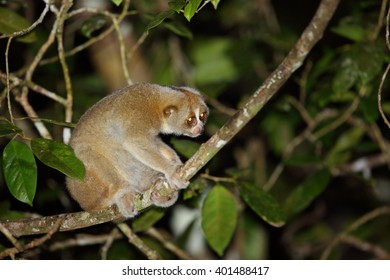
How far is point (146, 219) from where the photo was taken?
483 cm

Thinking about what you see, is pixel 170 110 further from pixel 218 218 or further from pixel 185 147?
pixel 218 218

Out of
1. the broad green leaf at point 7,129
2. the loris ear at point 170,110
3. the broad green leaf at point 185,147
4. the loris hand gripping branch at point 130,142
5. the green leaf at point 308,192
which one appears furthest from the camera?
the green leaf at point 308,192

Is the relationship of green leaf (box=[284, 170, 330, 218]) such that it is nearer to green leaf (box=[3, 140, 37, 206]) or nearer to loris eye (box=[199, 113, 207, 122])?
loris eye (box=[199, 113, 207, 122])

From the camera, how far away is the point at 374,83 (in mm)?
5473

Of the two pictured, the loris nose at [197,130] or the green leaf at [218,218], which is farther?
the green leaf at [218,218]

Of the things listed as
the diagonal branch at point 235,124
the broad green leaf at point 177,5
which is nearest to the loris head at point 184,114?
the diagonal branch at point 235,124

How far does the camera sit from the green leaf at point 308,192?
5.41m

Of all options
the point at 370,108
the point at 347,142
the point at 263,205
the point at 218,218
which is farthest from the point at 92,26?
the point at 347,142

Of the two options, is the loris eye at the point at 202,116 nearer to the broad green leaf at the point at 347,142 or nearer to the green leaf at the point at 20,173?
the green leaf at the point at 20,173

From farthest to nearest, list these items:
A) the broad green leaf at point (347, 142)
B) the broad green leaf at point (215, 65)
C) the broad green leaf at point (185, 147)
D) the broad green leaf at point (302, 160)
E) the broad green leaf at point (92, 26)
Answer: the broad green leaf at point (215, 65) < the broad green leaf at point (347, 142) < the broad green leaf at point (302, 160) < the broad green leaf at point (92, 26) < the broad green leaf at point (185, 147)

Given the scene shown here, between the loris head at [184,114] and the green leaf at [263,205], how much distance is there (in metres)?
0.58

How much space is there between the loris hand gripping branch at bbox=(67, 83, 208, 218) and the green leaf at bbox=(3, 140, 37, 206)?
0.51 m

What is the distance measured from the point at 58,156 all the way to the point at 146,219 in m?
→ 1.21
